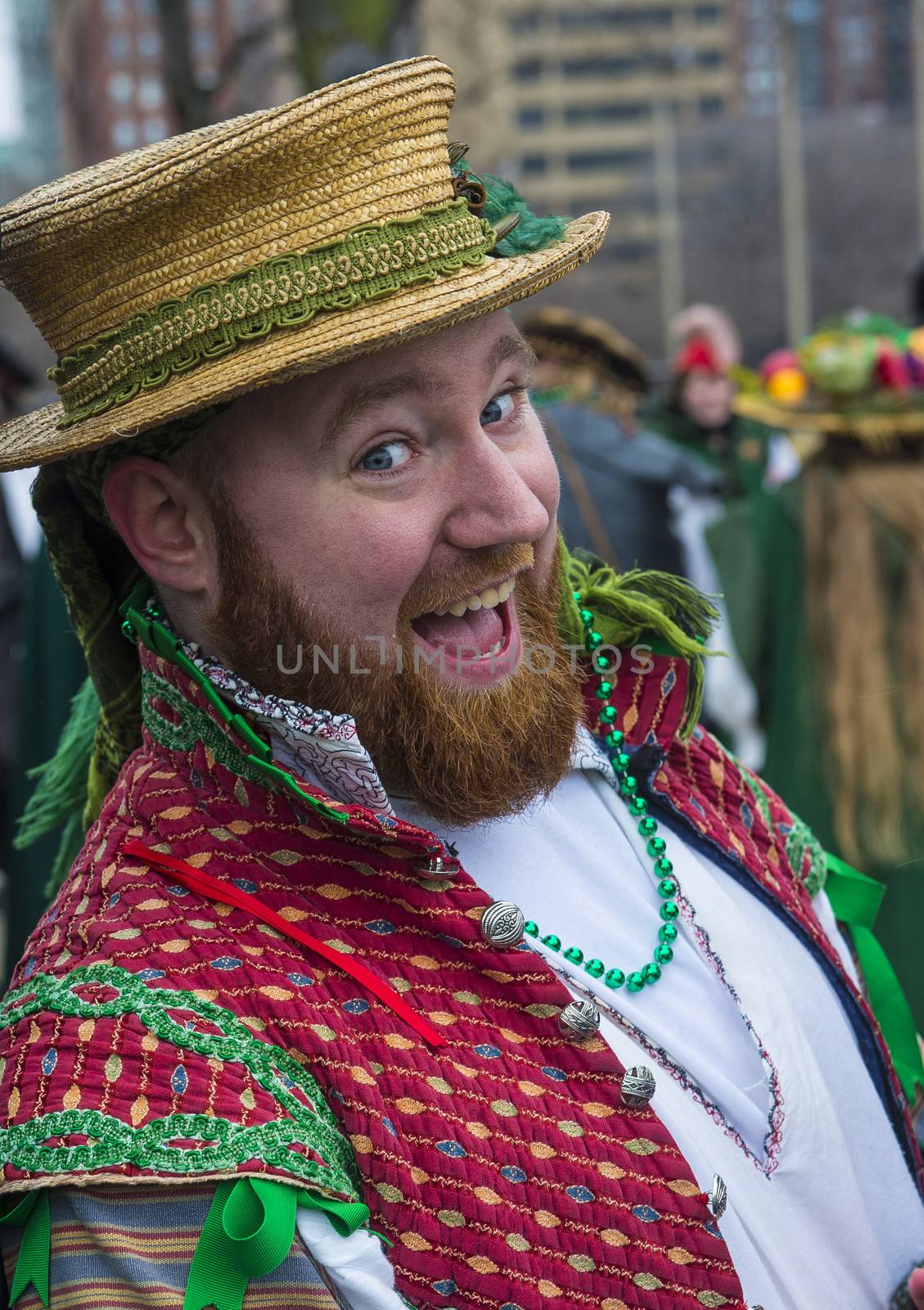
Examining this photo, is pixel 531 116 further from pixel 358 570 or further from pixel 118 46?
pixel 358 570

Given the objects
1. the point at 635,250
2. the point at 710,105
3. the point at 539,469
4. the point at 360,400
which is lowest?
the point at 635,250

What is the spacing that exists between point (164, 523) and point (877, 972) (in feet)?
3.88

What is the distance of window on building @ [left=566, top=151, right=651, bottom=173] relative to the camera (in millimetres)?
53844

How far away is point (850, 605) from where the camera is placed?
464 centimetres

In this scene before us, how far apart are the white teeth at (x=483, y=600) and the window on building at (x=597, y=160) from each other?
54.7m

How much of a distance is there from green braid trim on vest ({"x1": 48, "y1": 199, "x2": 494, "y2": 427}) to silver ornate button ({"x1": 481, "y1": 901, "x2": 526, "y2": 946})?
2.15ft

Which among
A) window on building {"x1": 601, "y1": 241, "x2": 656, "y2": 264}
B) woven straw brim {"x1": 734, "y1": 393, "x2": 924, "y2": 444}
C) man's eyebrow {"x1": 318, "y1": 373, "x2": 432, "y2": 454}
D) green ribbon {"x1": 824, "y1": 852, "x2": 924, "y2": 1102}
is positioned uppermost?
man's eyebrow {"x1": 318, "y1": 373, "x2": 432, "y2": 454}

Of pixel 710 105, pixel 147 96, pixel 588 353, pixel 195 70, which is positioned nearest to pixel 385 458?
pixel 588 353

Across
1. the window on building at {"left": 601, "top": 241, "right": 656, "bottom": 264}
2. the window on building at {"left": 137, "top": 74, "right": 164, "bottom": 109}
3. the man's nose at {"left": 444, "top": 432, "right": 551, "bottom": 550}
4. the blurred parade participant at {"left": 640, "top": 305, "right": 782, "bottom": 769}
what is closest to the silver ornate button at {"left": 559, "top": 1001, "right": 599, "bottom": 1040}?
the man's nose at {"left": 444, "top": 432, "right": 551, "bottom": 550}

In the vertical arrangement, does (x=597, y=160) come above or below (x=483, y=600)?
below

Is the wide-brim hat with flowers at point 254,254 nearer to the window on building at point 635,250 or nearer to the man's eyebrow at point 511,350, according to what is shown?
the man's eyebrow at point 511,350

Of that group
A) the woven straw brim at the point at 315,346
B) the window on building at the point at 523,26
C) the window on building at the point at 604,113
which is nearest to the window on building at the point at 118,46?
the window on building at the point at 604,113

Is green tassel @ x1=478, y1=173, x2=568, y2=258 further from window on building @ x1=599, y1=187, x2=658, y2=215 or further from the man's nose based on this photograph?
window on building @ x1=599, y1=187, x2=658, y2=215

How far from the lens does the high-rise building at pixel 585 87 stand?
1030 centimetres
